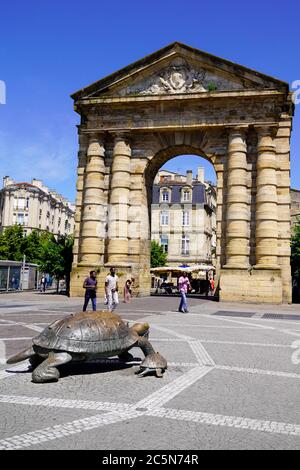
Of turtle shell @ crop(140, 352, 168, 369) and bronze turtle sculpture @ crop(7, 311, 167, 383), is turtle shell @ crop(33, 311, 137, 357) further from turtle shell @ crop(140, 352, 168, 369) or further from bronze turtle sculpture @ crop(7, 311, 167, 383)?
turtle shell @ crop(140, 352, 168, 369)

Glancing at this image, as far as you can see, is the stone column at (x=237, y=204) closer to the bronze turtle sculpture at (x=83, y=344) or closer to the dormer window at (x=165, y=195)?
the bronze turtle sculpture at (x=83, y=344)

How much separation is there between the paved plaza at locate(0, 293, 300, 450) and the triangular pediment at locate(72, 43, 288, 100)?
19163 millimetres

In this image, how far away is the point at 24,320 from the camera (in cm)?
1310

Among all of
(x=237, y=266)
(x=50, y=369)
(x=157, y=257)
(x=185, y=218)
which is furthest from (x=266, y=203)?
(x=185, y=218)

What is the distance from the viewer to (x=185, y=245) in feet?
217

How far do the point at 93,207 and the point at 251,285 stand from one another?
390 inches

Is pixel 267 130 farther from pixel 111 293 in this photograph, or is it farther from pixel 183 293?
pixel 111 293

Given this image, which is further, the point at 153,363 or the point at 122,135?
the point at 122,135

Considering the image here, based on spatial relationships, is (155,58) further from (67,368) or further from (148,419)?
(148,419)

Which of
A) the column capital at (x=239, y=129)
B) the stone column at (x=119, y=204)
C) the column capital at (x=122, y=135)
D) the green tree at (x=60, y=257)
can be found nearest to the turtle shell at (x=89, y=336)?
the stone column at (x=119, y=204)

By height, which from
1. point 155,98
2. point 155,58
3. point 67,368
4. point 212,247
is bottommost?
point 67,368

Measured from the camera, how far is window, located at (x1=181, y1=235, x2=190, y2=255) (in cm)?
6594

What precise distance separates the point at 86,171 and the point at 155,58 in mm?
7770

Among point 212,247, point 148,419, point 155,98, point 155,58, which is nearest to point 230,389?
point 148,419
